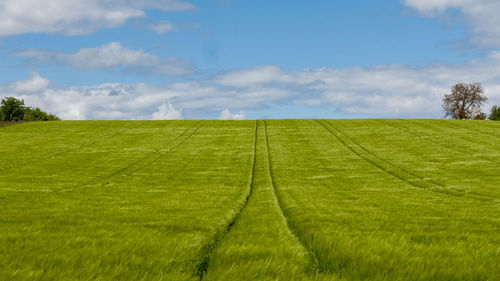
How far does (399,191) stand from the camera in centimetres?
2072

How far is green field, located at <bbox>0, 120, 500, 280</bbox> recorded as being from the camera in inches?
211

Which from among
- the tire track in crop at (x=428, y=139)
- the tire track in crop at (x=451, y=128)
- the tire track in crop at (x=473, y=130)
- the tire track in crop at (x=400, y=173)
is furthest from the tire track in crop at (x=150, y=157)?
the tire track in crop at (x=473, y=130)

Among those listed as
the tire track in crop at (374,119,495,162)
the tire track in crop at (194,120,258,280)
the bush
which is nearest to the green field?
the tire track in crop at (194,120,258,280)

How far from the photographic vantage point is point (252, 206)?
50.0 feet

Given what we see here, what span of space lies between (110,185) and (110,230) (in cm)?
1642

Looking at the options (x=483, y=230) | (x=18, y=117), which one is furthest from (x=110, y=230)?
(x=18, y=117)

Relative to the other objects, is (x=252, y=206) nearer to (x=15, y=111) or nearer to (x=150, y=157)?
(x=150, y=157)

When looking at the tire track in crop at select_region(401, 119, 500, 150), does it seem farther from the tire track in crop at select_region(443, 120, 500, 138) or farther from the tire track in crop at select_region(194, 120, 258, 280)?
the tire track in crop at select_region(194, 120, 258, 280)

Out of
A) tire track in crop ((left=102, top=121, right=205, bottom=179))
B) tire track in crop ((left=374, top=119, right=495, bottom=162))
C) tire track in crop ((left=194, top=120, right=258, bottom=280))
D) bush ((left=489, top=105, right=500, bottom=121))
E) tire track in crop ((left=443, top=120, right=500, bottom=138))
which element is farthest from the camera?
Answer: bush ((left=489, top=105, right=500, bottom=121))

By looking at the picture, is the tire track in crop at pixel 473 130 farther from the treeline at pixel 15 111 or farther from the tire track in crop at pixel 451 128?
the treeline at pixel 15 111

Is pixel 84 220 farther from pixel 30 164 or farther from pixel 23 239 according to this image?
pixel 30 164

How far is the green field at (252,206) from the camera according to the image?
536 cm

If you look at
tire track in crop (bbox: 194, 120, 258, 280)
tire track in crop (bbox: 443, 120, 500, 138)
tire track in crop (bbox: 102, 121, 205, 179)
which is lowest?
tire track in crop (bbox: 102, 121, 205, 179)

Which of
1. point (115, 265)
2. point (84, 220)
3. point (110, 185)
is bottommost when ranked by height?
point (110, 185)
